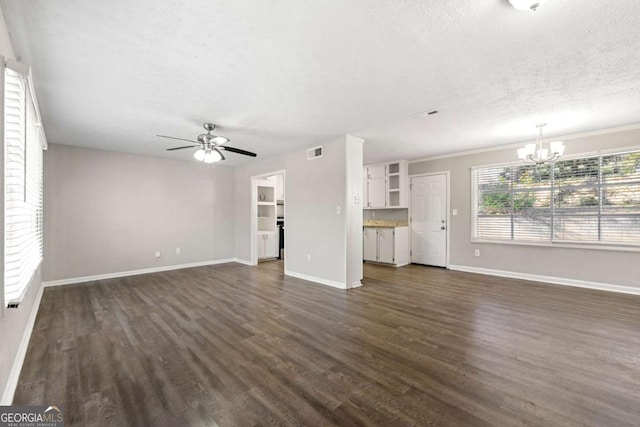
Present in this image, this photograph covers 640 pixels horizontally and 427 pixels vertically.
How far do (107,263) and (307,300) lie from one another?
13.8 ft

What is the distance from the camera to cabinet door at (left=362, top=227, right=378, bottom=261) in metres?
6.71

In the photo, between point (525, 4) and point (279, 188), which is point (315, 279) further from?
point (525, 4)

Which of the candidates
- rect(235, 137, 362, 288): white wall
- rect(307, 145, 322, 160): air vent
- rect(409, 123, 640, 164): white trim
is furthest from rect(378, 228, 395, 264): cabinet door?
rect(307, 145, 322, 160): air vent

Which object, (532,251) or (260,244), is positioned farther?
(260,244)

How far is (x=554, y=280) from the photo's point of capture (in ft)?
15.6

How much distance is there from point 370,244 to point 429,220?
1482 mm

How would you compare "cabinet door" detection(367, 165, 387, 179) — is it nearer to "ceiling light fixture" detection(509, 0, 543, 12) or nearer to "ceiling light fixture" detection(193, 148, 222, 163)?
"ceiling light fixture" detection(193, 148, 222, 163)

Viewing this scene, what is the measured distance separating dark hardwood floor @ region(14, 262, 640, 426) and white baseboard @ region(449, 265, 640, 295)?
269 mm

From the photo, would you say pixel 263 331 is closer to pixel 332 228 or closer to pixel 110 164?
pixel 332 228

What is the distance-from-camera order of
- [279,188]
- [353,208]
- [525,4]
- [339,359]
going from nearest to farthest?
[525,4], [339,359], [353,208], [279,188]

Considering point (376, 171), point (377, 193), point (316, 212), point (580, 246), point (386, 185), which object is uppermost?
point (376, 171)

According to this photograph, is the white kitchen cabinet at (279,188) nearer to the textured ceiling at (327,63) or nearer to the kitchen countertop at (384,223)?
the kitchen countertop at (384,223)

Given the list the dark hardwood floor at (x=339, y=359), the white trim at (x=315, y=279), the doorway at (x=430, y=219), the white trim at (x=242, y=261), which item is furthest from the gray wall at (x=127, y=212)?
the doorway at (x=430, y=219)

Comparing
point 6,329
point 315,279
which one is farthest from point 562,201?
point 6,329
